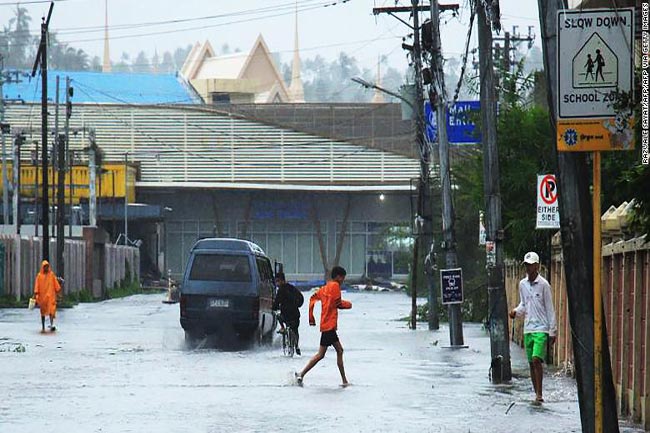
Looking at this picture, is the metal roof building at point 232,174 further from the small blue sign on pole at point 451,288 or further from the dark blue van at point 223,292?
the small blue sign on pole at point 451,288

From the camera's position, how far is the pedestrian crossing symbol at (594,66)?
10.8 m

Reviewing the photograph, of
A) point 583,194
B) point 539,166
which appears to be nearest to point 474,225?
point 539,166

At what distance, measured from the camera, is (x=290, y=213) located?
107 meters

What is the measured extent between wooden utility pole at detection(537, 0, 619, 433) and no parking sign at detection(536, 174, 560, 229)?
10.9 metres

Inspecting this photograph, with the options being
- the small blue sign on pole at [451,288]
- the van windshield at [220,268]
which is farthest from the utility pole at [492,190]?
the van windshield at [220,268]

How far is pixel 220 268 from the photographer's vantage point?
106 feet

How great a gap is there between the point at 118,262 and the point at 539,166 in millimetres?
53575

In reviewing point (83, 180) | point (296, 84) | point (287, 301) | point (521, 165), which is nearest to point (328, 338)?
point (287, 301)

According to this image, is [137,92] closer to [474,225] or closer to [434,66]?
[474,225]

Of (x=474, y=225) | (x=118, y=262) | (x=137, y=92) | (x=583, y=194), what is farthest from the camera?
(x=137, y=92)

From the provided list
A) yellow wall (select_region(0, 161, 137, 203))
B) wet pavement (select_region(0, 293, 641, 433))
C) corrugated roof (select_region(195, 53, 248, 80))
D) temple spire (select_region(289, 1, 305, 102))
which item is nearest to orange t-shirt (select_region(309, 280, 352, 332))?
wet pavement (select_region(0, 293, 641, 433))

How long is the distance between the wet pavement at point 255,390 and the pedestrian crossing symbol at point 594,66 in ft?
18.7

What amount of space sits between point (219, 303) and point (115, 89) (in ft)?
286

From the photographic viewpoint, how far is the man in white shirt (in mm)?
18812
